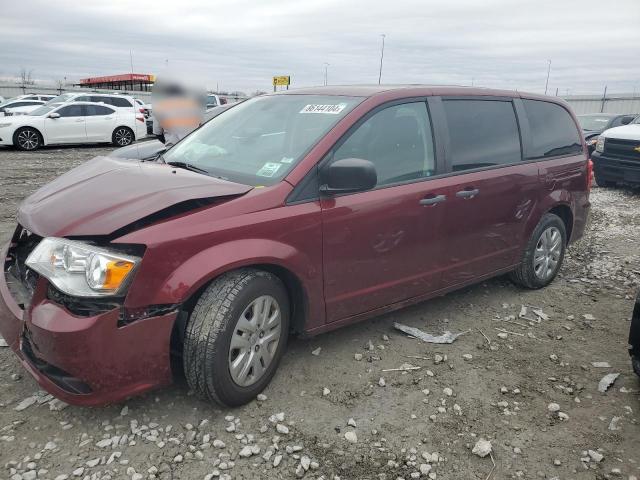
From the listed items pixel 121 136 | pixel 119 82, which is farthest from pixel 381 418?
pixel 119 82

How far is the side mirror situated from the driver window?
0.18m

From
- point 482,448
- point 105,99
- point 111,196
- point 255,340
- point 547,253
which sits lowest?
point 482,448

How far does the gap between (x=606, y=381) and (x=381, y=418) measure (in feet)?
5.08

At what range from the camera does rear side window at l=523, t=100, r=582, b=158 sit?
4344 mm

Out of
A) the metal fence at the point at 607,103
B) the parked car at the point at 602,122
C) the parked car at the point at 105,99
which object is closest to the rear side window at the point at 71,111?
the parked car at the point at 105,99

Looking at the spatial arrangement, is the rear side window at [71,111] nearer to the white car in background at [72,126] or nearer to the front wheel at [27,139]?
the white car in background at [72,126]

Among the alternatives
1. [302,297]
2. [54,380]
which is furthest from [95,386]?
[302,297]

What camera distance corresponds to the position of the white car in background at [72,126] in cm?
1395

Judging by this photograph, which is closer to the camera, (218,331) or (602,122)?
(218,331)

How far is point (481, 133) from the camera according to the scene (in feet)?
12.6

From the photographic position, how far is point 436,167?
3.51 m

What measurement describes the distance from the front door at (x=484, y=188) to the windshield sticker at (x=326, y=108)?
0.85 meters

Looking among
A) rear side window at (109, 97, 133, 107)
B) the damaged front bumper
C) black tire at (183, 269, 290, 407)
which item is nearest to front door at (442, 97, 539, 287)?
black tire at (183, 269, 290, 407)

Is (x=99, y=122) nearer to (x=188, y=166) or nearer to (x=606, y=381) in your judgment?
(x=188, y=166)
